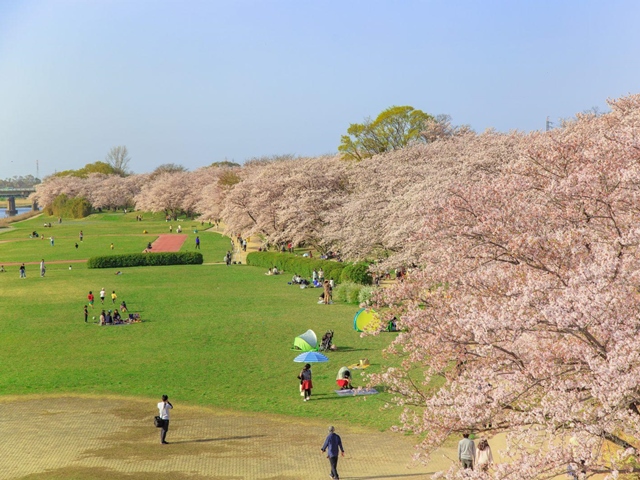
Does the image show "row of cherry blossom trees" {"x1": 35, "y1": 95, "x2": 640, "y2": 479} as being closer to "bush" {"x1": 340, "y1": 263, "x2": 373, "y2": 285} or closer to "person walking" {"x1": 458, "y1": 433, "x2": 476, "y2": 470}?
"person walking" {"x1": 458, "y1": 433, "x2": 476, "y2": 470}

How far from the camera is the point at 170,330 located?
37.9 m

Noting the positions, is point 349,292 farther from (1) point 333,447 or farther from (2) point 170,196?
(2) point 170,196

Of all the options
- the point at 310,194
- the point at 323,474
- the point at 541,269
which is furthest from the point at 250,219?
the point at 541,269

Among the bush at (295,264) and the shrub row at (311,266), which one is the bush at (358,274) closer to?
the shrub row at (311,266)

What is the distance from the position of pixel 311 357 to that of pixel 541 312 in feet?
65.6

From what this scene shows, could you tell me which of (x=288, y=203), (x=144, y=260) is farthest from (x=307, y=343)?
(x=144, y=260)

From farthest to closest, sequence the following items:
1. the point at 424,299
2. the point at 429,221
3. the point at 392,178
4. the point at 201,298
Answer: the point at 392,178 → the point at 201,298 → the point at 429,221 → the point at 424,299

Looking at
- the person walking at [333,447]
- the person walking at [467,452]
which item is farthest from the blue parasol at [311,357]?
the person walking at [467,452]

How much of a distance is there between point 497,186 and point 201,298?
110ft

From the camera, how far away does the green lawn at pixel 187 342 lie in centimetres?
2675

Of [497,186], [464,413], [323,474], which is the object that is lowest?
[323,474]

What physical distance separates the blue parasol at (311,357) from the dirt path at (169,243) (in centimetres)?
5066

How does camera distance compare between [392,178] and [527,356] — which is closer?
[527,356]

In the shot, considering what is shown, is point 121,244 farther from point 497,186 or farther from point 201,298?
point 497,186
